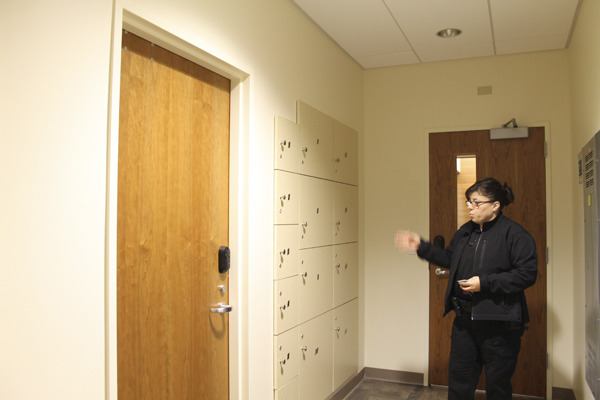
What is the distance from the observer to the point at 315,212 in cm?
336

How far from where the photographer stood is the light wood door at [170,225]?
1.90 m

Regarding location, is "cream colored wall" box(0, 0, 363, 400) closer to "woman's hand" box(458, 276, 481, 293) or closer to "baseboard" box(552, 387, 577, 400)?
"woman's hand" box(458, 276, 481, 293)

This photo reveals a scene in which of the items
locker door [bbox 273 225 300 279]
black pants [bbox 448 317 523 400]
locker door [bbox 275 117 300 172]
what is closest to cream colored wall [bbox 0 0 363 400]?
locker door [bbox 275 117 300 172]

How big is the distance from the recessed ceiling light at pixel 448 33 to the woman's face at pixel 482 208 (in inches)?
53.2

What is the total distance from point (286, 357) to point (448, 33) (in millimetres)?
2412

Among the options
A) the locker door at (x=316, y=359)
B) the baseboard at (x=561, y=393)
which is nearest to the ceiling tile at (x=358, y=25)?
the locker door at (x=316, y=359)

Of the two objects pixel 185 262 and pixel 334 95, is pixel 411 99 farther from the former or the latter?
pixel 185 262

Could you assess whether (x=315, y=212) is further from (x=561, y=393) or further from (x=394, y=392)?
(x=561, y=393)

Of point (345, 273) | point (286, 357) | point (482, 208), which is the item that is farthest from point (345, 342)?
point (482, 208)

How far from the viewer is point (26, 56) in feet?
4.63

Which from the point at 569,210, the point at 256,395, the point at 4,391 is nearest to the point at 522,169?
the point at 569,210

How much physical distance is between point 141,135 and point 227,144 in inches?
25.1

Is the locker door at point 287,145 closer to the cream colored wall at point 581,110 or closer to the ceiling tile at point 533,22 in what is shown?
the ceiling tile at point 533,22

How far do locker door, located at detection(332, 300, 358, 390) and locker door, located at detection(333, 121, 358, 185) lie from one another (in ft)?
3.23
